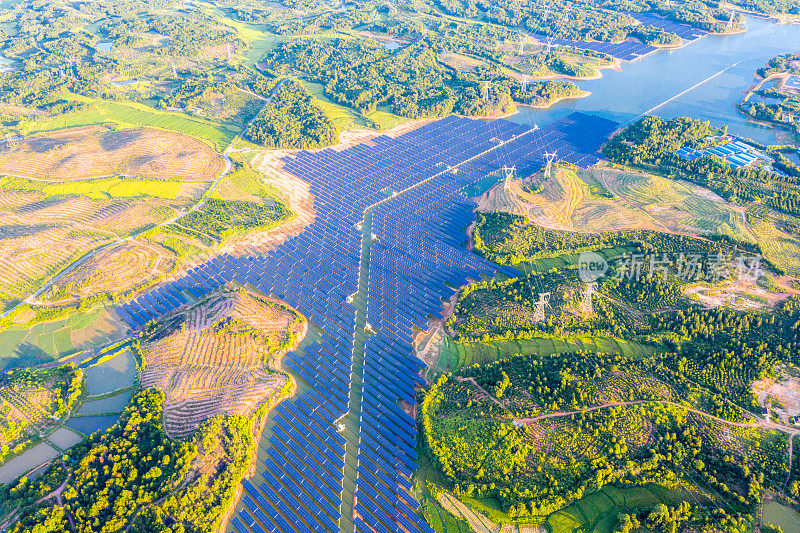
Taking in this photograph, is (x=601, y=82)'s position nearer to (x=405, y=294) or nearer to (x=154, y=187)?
(x=405, y=294)

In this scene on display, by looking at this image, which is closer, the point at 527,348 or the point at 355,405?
the point at 355,405

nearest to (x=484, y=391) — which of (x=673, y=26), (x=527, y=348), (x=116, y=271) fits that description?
(x=527, y=348)

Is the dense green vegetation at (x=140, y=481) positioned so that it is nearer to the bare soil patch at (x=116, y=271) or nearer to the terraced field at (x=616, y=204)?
the bare soil patch at (x=116, y=271)

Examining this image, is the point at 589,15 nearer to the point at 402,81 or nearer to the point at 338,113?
the point at 402,81

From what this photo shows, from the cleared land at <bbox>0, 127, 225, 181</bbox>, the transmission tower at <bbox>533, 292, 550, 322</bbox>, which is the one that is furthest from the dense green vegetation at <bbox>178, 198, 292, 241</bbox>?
the transmission tower at <bbox>533, 292, 550, 322</bbox>

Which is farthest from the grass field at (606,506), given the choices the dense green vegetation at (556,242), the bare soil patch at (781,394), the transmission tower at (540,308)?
the dense green vegetation at (556,242)

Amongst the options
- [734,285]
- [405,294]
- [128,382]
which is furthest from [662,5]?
[128,382]
